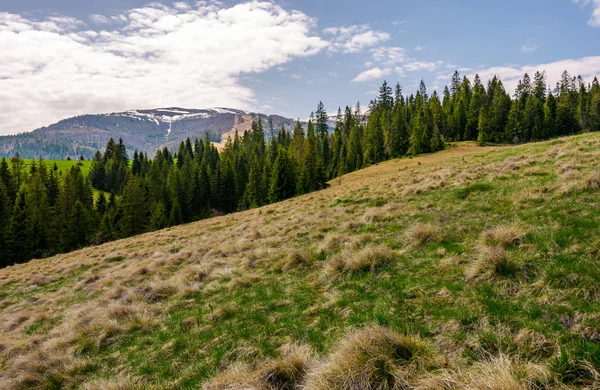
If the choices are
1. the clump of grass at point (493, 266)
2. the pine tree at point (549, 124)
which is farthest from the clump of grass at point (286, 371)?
the pine tree at point (549, 124)

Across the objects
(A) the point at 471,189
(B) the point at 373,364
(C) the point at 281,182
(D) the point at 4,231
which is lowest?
(D) the point at 4,231

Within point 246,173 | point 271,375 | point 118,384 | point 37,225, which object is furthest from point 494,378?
point 246,173

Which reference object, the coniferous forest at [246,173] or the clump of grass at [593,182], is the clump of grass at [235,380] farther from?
the coniferous forest at [246,173]

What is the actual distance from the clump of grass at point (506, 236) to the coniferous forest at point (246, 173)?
51.9 metres

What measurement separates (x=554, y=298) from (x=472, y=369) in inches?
101

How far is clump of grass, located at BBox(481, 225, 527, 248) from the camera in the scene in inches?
294

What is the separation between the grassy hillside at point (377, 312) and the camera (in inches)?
167

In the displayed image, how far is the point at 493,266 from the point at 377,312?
8.88 feet

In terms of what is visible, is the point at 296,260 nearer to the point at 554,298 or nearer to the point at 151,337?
the point at 151,337

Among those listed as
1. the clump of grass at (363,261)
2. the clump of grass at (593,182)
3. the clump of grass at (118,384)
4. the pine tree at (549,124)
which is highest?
the pine tree at (549,124)

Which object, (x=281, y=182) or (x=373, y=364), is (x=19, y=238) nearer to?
(x=281, y=182)

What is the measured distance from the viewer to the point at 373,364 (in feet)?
14.0

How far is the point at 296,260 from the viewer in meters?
10.7

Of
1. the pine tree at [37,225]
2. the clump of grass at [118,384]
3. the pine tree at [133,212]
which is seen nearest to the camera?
the clump of grass at [118,384]
